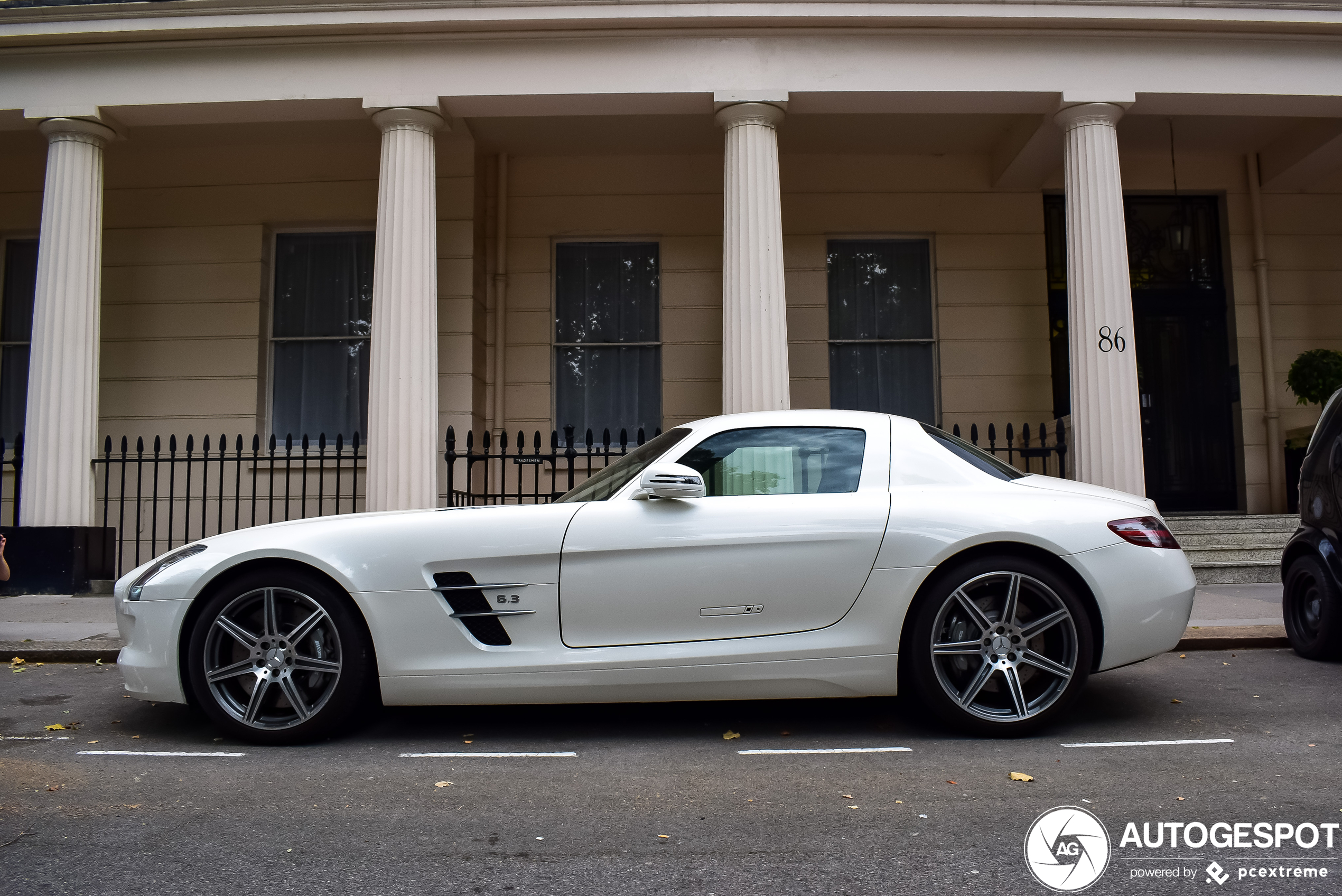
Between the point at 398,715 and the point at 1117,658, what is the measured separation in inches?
125

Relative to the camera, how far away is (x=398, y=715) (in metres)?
4.36

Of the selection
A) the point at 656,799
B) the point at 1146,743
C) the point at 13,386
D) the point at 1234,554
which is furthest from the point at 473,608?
the point at 13,386

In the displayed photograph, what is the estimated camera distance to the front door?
10.9 m

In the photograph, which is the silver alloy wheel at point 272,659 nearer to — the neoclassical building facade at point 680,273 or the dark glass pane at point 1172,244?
the neoclassical building facade at point 680,273

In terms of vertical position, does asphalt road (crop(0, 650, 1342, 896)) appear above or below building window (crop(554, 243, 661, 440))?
below

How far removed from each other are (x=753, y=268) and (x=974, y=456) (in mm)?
4112

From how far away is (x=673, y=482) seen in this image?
147 inches

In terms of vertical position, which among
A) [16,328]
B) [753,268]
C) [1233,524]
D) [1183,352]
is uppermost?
[16,328]

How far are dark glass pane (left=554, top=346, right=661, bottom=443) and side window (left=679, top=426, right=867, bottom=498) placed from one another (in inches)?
266

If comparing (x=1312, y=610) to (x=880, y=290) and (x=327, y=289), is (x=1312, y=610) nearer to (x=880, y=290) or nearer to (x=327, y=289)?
(x=880, y=290)

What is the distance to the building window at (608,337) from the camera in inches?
432

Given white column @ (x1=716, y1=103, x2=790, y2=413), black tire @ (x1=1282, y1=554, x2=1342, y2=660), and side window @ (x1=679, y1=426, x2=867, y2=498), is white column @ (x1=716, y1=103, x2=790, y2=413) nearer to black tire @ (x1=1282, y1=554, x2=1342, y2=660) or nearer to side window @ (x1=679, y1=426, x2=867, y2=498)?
side window @ (x1=679, y1=426, x2=867, y2=498)

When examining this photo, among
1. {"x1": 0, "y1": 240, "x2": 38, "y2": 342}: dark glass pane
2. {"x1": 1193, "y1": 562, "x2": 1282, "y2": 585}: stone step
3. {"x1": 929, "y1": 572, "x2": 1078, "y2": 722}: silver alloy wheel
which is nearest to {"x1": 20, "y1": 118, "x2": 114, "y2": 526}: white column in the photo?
{"x1": 0, "y1": 240, "x2": 38, "y2": 342}: dark glass pane

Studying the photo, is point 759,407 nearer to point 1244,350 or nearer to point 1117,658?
point 1117,658
